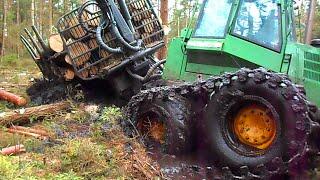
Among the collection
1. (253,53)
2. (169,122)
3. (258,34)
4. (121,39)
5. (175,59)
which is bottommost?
(169,122)

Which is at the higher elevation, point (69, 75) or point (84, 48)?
point (84, 48)

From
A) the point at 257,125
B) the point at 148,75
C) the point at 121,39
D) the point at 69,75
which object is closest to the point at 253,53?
the point at 257,125

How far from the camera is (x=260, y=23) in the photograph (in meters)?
5.82

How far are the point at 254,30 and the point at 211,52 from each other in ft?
2.24

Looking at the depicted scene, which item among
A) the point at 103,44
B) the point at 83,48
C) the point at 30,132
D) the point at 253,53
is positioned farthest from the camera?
the point at 83,48

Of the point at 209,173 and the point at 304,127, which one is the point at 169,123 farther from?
the point at 304,127

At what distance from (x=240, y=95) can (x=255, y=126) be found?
1.36 feet

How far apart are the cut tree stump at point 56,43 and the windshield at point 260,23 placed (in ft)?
14.5

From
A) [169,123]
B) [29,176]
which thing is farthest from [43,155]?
[169,123]

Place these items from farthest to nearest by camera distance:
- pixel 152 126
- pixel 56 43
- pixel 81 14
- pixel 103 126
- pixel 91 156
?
pixel 56 43
pixel 81 14
pixel 103 126
pixel 152 126
pixel 91 156

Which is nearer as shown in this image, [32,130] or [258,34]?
[258,34]

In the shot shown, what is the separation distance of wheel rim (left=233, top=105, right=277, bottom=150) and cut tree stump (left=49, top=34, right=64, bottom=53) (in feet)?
16.3

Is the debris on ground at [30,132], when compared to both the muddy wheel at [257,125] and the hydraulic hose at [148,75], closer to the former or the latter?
the hydraulic hose at [148,75]

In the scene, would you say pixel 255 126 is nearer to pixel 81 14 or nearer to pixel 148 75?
pixel 148 75
